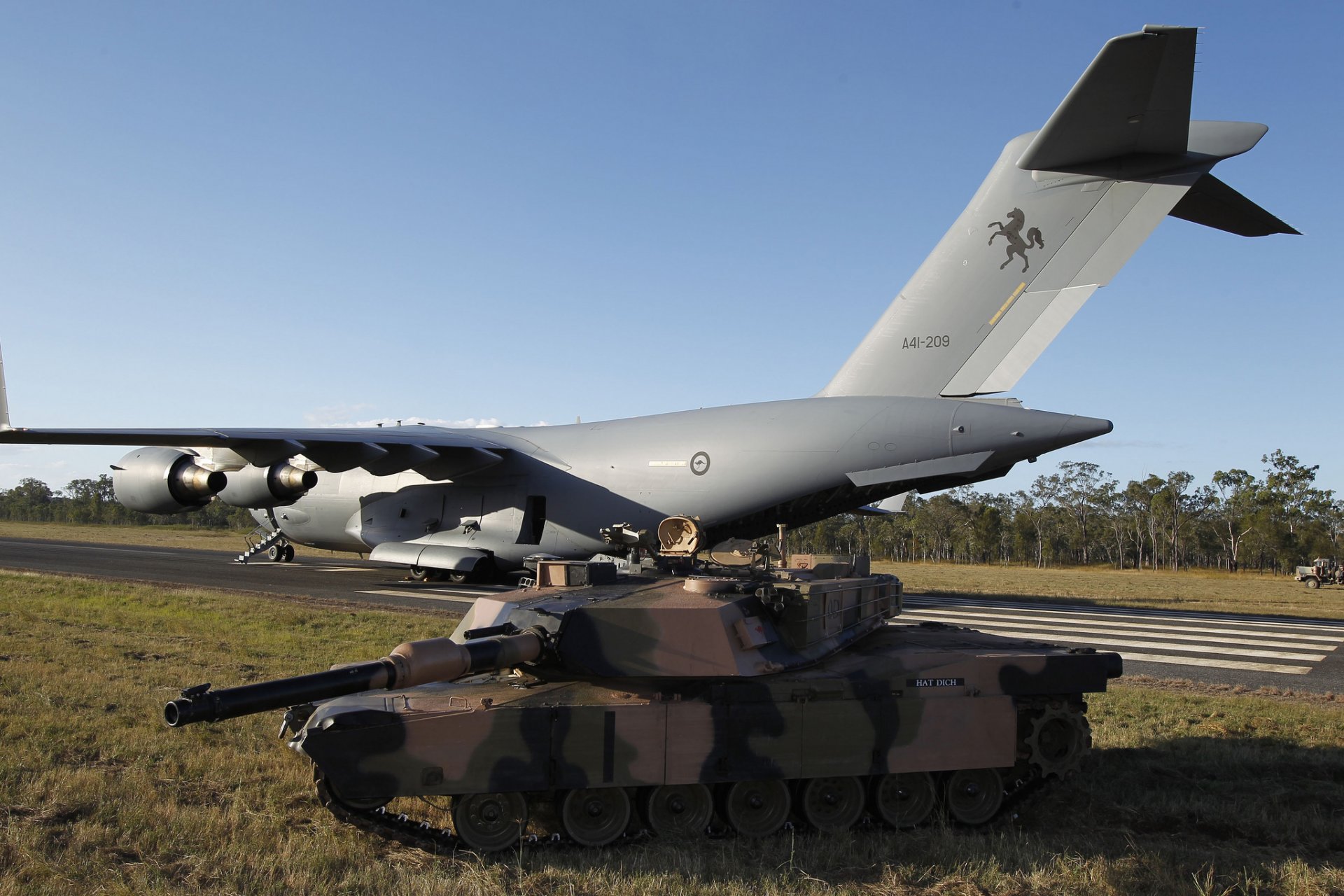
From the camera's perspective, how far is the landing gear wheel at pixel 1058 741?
7.00 meters

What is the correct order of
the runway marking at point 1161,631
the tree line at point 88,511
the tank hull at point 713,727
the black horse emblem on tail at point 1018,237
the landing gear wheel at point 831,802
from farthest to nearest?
the tree line at point 88,511 → the black horse emblem on tail at point 1018,237 → the runway marking at point 1161,631 → the landing gear wheel at point 831,802 → the tank hull at point 713,727

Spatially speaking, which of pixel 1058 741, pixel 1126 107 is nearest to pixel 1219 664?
pixel 1126 107

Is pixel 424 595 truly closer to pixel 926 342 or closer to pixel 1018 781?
pixel 926 342

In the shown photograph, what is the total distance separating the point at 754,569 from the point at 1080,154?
348 inches

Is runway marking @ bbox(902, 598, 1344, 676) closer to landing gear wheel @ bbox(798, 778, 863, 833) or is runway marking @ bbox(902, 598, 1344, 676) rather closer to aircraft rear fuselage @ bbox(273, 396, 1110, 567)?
aircraft rear fuselage @ bbox(273, 396, 1110, 567)

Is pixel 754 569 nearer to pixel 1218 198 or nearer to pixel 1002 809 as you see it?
pixel 1002 809

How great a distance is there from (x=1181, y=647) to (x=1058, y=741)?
9318 millimetres

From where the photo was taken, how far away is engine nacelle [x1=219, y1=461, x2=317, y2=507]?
2256 centimetres

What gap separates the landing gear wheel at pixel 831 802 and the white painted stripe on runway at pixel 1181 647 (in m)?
8.17

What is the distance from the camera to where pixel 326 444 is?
66.5 feet

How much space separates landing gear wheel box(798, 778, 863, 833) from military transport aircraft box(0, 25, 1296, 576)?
9.13ft

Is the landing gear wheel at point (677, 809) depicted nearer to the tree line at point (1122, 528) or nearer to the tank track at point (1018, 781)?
the tank track at point (1018, 781)

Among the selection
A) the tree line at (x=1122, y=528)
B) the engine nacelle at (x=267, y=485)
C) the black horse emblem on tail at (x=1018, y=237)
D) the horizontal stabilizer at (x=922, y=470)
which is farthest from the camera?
the tree line at (x=1122, y=528)

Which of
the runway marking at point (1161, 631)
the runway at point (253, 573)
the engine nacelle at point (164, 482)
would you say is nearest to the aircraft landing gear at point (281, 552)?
the runway at point (253, 573)
